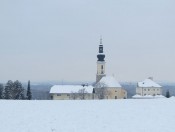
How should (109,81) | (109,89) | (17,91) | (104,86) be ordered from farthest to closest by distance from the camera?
(109,81) → (109,89) → (104,86) → (17,91)

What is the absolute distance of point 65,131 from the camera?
21172 mm

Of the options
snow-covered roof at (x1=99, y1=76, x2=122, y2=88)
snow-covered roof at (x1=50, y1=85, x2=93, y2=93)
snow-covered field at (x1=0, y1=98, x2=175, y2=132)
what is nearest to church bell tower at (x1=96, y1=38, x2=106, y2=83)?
snow-covered roof at (x1=99, y1=76, x2=122, y2=88)

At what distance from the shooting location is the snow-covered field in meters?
21.9

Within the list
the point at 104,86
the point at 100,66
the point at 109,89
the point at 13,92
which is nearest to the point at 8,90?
the point at 13,92

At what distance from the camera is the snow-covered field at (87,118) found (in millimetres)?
21938

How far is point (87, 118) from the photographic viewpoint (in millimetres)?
24891

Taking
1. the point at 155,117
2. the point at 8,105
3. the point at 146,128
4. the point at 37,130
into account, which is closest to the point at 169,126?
the point at 146,128

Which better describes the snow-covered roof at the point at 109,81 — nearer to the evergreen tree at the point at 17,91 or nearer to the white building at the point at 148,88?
the white building at the point at 148,88

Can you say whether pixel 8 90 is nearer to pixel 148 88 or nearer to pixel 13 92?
pixel 13 92

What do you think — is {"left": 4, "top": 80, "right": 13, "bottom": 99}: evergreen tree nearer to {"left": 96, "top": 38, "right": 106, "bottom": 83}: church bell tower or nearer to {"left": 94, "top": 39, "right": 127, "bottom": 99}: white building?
{"left": 94, "top": 39, "right": 127, "bottom": 99}: white building

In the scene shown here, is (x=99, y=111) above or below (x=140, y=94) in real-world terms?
below

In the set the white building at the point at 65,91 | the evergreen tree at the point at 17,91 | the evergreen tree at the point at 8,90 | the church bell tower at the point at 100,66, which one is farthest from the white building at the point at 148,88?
the evergreen tree at the point at 8,90

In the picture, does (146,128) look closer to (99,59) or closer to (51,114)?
(51,114)

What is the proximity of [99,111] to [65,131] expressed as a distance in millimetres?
7116
